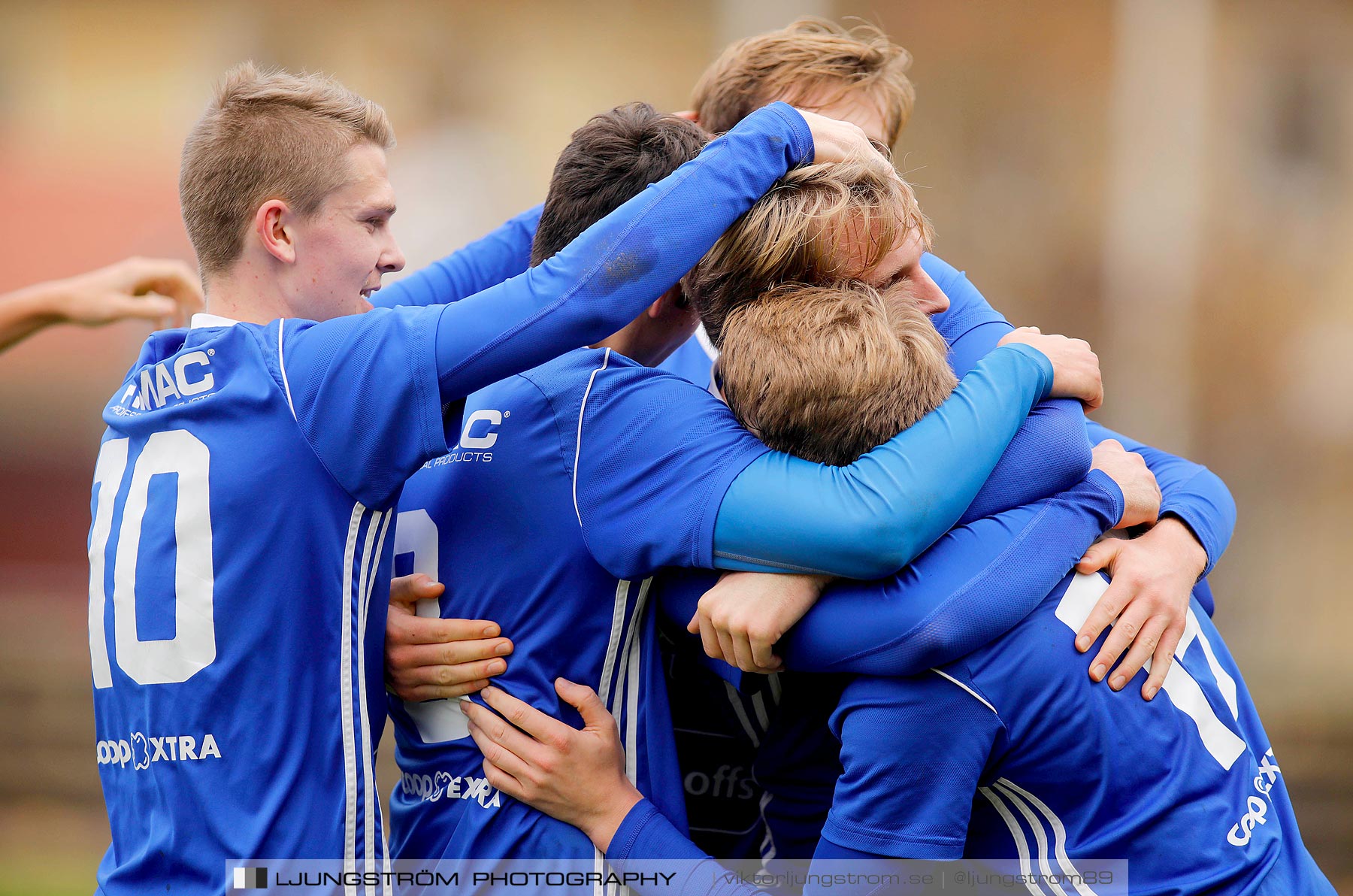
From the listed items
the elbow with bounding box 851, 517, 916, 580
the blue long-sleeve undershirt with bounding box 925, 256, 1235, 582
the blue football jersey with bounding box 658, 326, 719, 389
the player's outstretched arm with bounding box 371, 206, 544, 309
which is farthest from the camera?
the blue football jersey with bounding box 658, 326, 719, 389

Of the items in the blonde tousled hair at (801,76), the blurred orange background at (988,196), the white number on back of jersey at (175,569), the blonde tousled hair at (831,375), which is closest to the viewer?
the blonde tousled hair at (831,375)

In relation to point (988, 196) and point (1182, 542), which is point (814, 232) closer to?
point (1182, 542)

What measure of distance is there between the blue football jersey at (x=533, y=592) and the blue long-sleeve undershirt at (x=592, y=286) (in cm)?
15

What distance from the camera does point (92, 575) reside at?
6.35ft

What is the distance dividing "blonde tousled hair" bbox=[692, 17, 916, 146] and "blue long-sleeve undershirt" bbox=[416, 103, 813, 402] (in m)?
1.21

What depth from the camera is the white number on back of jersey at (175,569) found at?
177cm

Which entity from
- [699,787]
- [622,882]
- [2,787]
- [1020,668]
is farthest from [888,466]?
[2,787]

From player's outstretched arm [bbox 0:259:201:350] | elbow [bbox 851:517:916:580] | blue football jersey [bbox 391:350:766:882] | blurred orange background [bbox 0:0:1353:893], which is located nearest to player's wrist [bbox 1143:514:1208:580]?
elbow [bbox 851:517:916:580]

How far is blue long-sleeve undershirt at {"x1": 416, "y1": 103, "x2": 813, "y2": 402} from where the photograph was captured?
5.53ft

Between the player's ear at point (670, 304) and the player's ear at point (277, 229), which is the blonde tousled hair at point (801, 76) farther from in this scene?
the player's ear at point (277, 229)

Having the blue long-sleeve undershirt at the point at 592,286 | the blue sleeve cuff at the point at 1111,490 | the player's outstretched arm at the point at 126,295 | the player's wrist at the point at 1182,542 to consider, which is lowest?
the player's wrist at the point at 1182,542

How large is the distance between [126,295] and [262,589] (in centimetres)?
135

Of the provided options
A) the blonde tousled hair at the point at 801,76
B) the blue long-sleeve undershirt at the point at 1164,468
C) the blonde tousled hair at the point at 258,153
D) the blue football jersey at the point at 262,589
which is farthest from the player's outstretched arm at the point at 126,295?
the blue long-sleeve undershirt at the point at 1164,468

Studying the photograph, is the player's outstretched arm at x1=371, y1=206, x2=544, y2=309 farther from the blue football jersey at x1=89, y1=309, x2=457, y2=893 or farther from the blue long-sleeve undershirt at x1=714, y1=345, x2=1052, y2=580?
the blue long-sleeve undershirt at x1=714, y1=345, x2=1052, y2=580
